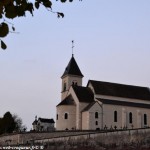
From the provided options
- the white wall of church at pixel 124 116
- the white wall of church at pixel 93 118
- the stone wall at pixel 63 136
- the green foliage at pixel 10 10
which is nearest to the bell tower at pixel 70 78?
the white wall of church at pixel 93 118

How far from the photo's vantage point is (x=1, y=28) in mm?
3154

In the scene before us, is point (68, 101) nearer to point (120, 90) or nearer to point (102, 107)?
point (102, 107)

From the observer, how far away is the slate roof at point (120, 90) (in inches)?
2355

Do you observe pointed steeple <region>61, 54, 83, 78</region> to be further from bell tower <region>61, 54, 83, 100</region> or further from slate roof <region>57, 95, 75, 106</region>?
slate roof <region>57, 95, 75, 106</region>

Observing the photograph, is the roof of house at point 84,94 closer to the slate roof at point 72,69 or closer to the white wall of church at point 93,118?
the white wall of church at point 93,118

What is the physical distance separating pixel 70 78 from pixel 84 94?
7.29 metres

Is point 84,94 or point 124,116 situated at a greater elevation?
point 84,94

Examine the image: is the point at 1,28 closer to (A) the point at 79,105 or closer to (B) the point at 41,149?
(B) the point at 41,149

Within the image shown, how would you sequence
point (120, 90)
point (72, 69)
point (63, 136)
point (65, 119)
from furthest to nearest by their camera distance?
point (72, 69) → point (120, 90) → point (65, 119) → point (63, 136)

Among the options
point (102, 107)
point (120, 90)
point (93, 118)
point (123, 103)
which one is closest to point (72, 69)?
point (120, 90)

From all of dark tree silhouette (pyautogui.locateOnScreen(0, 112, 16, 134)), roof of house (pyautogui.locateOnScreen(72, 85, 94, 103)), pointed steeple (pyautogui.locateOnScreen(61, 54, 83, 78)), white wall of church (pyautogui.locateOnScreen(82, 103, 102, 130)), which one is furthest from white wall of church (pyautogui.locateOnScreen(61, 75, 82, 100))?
dark tree silhouette (pyautogui.locateOnScreen(0, 112, 16, 134))

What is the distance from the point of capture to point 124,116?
57812mm

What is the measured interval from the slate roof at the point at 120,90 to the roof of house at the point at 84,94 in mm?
1071

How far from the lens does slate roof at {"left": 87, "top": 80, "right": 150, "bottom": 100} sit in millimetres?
59819
